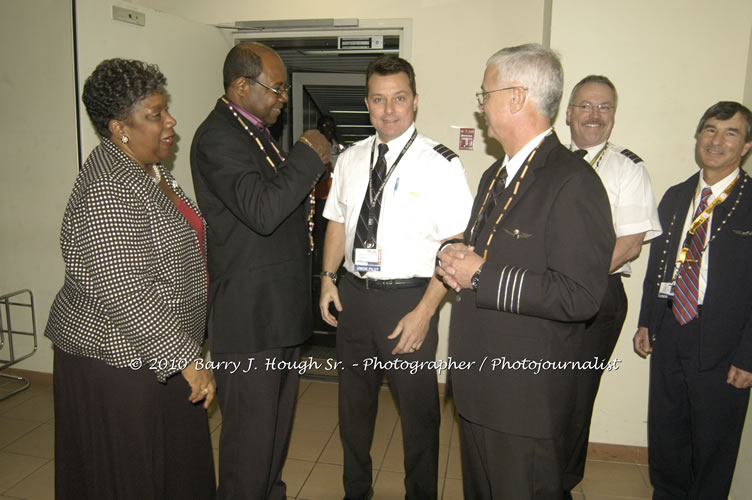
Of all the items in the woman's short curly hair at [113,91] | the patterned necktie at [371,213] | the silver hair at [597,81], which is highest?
the silver hair at [597,81]

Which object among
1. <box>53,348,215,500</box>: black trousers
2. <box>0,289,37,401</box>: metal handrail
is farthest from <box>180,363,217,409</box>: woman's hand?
<box>0,289,37,401</box>: metal handrail

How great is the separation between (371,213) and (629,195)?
1190mm

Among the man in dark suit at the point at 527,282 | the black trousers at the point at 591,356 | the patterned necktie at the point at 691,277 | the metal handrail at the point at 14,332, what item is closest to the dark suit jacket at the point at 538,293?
the man in dark suit at the point at 527,282

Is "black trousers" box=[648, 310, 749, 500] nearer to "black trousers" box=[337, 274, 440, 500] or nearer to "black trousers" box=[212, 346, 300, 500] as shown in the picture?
"black trousers" box=[337, 274, 440, 500]

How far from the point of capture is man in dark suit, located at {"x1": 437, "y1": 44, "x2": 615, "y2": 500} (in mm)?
1304

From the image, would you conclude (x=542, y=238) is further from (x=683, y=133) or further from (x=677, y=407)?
(x=683, y=133)

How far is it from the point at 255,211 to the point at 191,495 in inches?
41.3

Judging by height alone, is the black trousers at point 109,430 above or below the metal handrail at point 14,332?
above

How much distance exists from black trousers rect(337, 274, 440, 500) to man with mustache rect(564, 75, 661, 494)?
0.70 metres

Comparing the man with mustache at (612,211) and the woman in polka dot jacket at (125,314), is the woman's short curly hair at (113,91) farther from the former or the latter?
the man with mustache at (612,211)

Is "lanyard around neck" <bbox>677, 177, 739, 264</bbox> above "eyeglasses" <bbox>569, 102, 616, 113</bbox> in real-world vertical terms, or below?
below

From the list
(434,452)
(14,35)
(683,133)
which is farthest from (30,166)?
(683,133)

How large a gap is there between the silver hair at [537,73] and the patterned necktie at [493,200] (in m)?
0.22

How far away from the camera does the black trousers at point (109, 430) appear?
155cm
